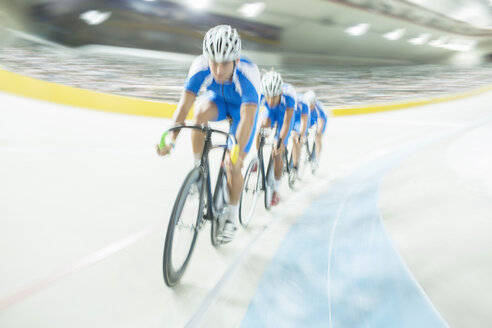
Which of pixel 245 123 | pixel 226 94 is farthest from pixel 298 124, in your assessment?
pixel 245 123

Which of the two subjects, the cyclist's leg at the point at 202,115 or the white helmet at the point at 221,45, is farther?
the cyclist's leg at the point at 202,115

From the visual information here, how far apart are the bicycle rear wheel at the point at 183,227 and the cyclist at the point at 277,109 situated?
3.87ft

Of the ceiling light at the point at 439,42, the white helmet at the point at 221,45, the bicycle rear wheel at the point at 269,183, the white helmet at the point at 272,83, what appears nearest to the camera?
the white helmet at the point at 221,45

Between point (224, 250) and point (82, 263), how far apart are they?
853mm

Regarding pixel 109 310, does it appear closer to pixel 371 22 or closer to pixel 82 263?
pixel 82 263

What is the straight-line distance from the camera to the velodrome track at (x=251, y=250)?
1463 mm

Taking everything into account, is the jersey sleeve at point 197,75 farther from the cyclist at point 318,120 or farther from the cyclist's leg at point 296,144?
the cyclist at point 318,120

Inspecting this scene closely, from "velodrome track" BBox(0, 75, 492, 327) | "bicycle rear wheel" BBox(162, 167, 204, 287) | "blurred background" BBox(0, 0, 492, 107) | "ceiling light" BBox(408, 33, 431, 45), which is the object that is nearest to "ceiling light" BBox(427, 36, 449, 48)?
"ceiling light" BBox(408, 33, 431, 45)

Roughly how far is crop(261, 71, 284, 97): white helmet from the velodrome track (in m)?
1.11

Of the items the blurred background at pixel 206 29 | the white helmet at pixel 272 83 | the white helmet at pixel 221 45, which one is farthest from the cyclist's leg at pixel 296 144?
the blurred background at pixel 206 29

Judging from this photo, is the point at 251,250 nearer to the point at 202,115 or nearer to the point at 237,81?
the point at 202,115

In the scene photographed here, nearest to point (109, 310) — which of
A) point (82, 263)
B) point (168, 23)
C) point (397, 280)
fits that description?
point (82, 263)

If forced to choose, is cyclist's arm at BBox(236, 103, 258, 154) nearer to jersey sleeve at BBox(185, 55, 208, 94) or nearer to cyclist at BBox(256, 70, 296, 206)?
jersey sleeve at BBox(185, 55, 208, 94)

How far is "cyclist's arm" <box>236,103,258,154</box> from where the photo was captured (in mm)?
1818
